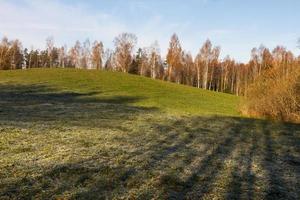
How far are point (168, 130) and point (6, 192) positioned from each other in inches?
552

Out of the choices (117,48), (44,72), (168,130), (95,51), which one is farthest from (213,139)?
(95,51)

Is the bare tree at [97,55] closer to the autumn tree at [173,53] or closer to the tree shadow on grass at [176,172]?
the autumn tree at [173,53]

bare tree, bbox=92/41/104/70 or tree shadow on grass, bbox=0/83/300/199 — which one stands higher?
bare tree, bbox=92/41/104/70

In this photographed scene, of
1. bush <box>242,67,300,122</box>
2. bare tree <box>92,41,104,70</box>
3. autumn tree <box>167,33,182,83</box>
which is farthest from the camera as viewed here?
bare tree <box>92,41,104,70</box>

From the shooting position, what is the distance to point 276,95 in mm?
32812

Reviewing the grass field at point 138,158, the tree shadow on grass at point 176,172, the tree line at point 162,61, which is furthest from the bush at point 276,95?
the tree line at point 162,61

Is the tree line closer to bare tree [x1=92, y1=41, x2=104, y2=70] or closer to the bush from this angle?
bare tree [x1=92, y1=41, x2=104, y2=70]

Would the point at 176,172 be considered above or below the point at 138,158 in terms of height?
below

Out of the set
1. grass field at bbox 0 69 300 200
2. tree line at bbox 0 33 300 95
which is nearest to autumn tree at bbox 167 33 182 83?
tree line at bbox 0 33 300 95

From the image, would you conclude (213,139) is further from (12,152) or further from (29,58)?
(29,58)

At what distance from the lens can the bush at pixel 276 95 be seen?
3173 centimetres

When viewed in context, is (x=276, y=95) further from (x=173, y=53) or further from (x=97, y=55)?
(x=97, y=55)

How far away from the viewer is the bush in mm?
31734

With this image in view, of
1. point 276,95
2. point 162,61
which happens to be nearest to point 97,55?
point 162,61
